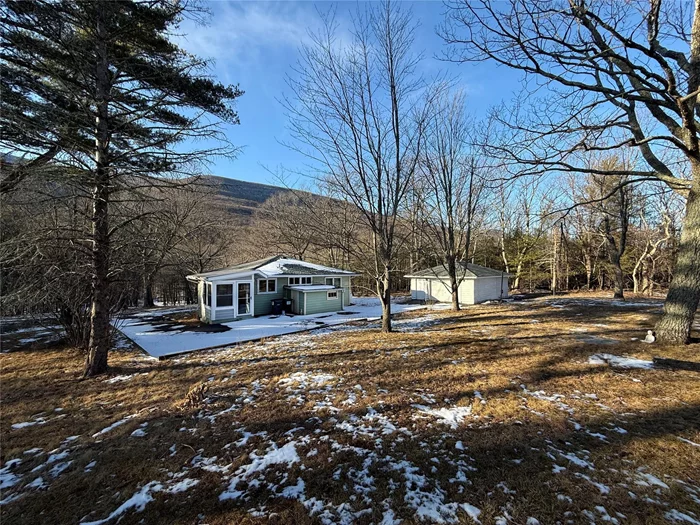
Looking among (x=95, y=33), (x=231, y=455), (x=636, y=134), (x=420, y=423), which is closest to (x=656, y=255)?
(x=636, y=134)

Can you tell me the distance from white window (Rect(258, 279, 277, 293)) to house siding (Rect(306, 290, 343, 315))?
5.80ft

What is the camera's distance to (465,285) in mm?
17953

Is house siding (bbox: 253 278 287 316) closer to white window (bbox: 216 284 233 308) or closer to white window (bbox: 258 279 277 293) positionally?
white window (bbox: 258 279 277 293)

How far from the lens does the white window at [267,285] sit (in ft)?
46.1

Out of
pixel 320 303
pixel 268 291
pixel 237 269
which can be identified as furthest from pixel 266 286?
pixel 320 303

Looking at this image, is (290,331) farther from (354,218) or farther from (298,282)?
(298,282)

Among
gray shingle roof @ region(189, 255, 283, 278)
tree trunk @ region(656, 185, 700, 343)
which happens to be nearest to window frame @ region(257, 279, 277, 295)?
gray shingle roof @ region(189, 255, 283, 278)

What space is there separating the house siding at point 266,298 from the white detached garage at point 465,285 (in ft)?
25.4

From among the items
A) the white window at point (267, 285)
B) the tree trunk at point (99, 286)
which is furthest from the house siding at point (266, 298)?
the tree trunk at point (99, 286)

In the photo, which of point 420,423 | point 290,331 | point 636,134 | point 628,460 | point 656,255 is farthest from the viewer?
point 656,255

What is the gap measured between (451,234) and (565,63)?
285 inches

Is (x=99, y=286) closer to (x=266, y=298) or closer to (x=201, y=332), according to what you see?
(x=201, y=332)

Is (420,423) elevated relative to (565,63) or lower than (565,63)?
lower

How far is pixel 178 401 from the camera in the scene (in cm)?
438
